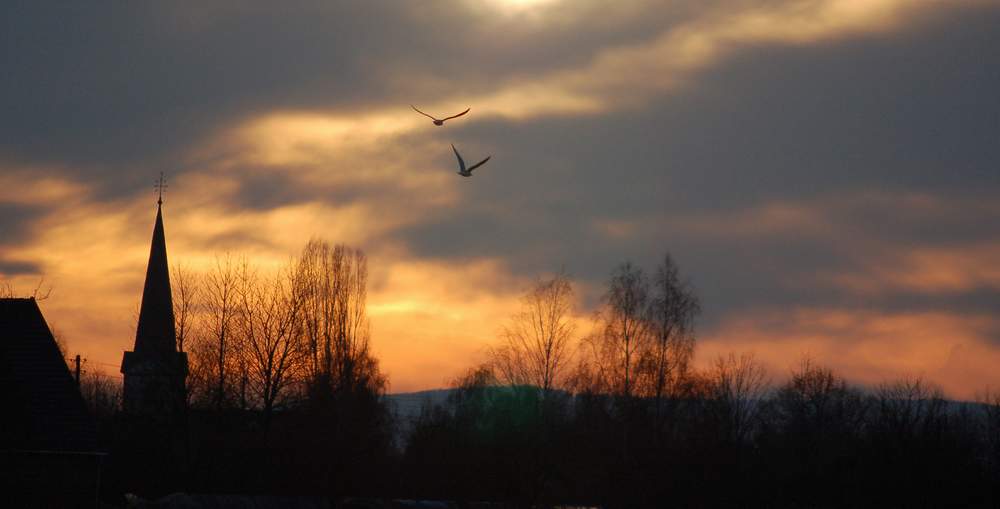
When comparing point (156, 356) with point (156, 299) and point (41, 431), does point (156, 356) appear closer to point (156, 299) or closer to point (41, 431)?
point (156, 299)

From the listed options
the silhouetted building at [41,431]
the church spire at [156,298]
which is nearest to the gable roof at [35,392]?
the silhouetted building at [41,431]

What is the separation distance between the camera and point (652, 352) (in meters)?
59.6

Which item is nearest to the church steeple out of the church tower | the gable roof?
the church tower

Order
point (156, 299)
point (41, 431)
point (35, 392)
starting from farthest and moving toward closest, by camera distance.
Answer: point (156, 299) < point (35, 392) < point (41, 431)

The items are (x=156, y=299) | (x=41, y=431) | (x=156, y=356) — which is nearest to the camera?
(x=41, y=431)

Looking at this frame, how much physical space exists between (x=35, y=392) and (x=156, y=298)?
122ft

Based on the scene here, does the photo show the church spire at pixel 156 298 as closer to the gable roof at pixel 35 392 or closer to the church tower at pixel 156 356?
the church tower at pixel 156 356

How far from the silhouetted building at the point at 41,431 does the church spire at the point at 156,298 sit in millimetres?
30013

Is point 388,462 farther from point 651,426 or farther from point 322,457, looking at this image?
point 651,426

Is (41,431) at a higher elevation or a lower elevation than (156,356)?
lower

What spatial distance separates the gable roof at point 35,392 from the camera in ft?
103

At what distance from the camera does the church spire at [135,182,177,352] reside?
6562 cm

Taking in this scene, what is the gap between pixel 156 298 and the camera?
6850 centimetres

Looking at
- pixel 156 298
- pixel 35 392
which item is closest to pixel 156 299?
pixel 156 298
